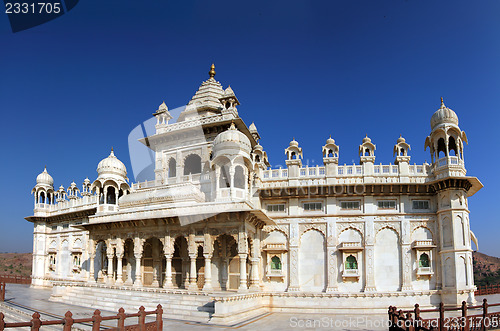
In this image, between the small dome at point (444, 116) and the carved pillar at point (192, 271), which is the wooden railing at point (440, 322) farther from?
the small dome at point (444, 116)

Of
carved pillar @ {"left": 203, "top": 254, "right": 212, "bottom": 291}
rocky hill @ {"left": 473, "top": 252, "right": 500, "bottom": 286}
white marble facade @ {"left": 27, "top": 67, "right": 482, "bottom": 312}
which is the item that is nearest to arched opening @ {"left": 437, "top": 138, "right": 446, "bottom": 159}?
white marble facade @ {"left": 27, "top": 67, "right": 482, "bottom": 312}

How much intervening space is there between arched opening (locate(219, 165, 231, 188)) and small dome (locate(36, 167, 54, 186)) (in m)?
24.4

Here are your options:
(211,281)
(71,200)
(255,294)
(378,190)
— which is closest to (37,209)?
(71,200)

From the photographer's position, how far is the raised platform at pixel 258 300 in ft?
65.3

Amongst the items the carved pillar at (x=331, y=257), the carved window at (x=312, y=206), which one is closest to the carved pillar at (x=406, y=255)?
the carved pillar at (x=331, y=257)

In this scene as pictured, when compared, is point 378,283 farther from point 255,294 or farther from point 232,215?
point 232,215

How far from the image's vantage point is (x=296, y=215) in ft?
79.7

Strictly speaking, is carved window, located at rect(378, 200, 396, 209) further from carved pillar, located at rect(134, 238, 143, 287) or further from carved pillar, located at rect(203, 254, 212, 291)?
carved pillar, located at rect(134, 238, 143, 287)

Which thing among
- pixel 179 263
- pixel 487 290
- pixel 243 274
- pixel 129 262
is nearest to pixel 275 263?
pixel 243 274

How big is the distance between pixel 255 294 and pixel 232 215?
4370 millimetres

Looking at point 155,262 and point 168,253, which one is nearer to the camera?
point 168,253

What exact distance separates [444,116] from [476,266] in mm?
42921

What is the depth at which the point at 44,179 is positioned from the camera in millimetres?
39875

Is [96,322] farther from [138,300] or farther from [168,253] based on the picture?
[168,253]
